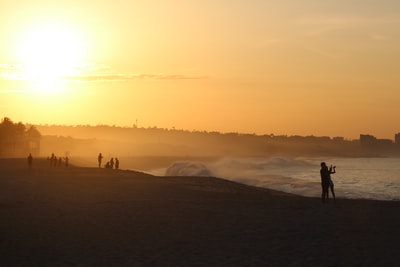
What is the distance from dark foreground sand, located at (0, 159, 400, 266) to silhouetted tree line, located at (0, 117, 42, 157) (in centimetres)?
8694

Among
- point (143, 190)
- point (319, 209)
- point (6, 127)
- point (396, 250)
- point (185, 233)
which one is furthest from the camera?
point (6, 127)

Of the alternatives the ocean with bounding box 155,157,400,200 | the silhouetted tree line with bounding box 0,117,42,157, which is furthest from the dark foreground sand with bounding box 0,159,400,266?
the silhouetted tree line with bounding box 0,117,42,157

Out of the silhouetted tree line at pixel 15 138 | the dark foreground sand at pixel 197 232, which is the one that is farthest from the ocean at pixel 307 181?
the silhouetted tree line at pixel 15 138

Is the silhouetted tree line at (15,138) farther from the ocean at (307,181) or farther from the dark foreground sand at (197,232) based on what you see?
the dark foreground sand at (197,232)

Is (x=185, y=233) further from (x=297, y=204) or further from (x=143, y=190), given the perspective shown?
(x=143, y=190)

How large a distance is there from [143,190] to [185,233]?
1630 centimetres

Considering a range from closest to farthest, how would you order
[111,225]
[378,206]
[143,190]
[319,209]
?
1. [111,225]
2. [319,209]
3. [378,206]
4. [143,190]

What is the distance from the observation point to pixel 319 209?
2267 centimetres

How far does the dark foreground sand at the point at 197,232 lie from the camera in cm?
1431

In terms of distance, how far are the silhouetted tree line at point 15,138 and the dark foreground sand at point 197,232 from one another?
285ft

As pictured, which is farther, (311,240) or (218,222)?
(218,222)

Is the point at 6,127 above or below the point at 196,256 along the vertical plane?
above

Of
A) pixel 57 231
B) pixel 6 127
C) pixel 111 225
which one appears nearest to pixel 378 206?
pixel 111 225

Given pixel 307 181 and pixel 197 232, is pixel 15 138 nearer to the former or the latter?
pixel 307 181
